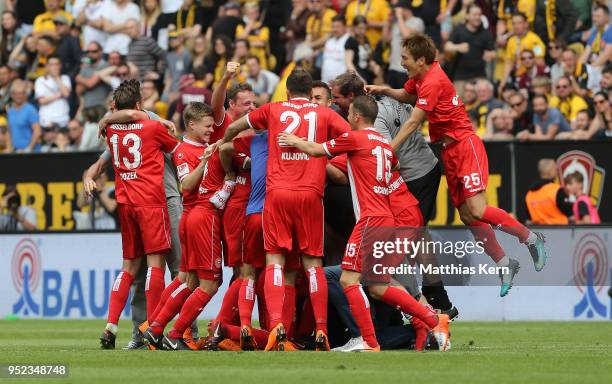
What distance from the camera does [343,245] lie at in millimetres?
13203

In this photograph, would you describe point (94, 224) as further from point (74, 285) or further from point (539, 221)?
point (539, 221)

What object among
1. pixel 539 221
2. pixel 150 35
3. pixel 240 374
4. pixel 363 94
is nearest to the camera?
pixel 240 374

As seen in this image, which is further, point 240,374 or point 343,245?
point 343,245

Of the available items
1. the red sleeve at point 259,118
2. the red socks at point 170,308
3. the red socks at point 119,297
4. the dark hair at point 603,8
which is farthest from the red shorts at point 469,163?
the dark hair at point 603,8

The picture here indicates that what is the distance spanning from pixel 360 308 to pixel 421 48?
253 centimetres

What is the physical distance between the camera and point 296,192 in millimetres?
11953

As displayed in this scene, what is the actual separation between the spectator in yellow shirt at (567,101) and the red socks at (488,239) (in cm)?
646

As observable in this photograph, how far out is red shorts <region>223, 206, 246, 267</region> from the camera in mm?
12695

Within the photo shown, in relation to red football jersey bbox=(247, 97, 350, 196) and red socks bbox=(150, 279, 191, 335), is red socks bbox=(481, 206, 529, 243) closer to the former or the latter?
red football jersey bbox=(247, 97, 350, 196)

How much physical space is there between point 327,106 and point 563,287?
6851mm

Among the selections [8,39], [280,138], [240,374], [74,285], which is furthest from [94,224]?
[240,374]

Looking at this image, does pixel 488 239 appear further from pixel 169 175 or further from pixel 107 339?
pixel 107 339

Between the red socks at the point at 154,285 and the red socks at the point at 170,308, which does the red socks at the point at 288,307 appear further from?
the red socks at the point at 154,285

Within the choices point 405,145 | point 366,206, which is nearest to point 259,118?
point 366,206
